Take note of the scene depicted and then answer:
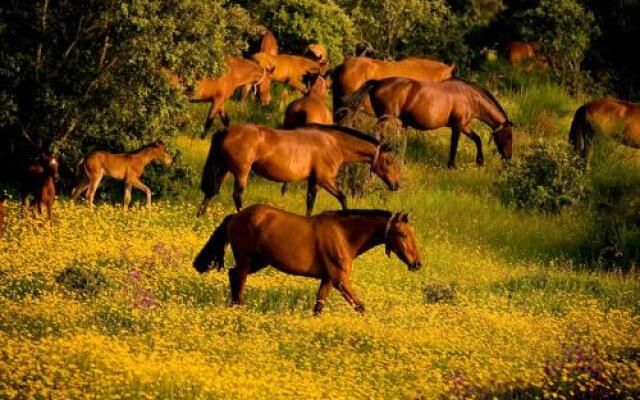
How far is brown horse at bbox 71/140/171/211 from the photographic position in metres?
28.2

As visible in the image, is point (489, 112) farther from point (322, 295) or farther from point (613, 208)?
point (322, 295)

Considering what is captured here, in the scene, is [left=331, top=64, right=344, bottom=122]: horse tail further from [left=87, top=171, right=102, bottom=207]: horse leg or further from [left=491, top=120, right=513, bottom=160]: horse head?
[left=87, top=171, right=102, bottom=207]: horse leg

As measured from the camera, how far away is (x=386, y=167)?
28.3m

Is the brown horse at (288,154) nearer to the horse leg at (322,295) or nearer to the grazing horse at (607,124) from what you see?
the grazing horse at (607,124)

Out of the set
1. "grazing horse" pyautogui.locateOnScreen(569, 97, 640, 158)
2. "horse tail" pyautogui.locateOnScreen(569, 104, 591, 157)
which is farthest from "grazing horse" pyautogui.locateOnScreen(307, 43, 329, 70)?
"grazing horse" pyautogui.locateOnScreen(569, 97, 640, 158)

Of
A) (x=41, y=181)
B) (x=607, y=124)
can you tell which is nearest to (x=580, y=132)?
(x=607, y=124)

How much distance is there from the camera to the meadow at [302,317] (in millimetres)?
17812

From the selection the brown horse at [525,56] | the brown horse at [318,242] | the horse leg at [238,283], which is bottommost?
the brown horse at [525,56]

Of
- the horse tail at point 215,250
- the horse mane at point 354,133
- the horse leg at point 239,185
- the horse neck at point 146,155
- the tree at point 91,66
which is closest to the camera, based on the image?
the horse tail at point 215,250

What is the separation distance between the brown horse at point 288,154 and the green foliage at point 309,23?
951 cm

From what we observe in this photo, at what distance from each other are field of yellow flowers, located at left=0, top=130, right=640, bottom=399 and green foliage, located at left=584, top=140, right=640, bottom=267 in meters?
0.73

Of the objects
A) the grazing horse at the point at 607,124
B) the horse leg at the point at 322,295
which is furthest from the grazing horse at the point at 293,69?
the horse leg at the point at 322,295

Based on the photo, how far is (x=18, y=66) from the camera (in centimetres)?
2900

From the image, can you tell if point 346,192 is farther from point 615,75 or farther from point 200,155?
point 615,75
